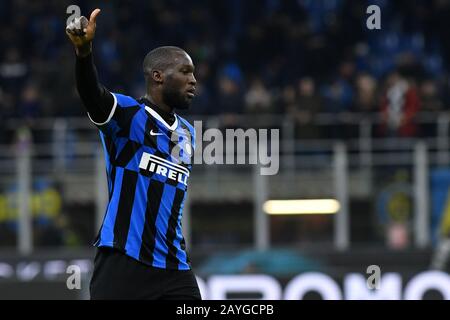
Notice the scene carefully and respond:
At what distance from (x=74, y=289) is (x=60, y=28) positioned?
7.71m

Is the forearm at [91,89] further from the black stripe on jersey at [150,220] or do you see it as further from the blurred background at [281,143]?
the blurred background at [281,143]

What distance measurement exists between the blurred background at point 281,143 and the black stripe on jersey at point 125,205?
6867 millimetres

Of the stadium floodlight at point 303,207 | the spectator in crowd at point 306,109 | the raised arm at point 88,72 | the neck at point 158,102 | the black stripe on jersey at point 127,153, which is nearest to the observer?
the raised arm at point 88,72

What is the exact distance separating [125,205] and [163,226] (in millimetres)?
235

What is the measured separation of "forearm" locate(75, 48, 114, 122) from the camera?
5.77 m

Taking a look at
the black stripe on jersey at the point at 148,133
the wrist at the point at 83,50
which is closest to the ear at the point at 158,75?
the black stripe on jersey at the point at 148,133

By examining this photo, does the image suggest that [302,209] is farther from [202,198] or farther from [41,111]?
[41,111]

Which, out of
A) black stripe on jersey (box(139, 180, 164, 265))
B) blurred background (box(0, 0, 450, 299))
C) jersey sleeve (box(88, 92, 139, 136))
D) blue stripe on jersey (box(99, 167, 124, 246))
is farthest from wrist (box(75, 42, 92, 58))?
blurred background (box(0, 0, 450, 299))

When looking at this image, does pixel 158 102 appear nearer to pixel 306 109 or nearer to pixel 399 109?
pixel 306 109

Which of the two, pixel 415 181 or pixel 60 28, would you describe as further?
pixel 60 28

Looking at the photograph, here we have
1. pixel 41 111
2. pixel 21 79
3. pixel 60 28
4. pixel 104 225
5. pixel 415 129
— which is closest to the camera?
pixel 104 225

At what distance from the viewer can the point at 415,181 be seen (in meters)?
13.9

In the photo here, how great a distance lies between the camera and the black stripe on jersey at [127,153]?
6.25m

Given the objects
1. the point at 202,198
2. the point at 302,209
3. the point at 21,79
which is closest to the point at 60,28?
the point at 21,79
